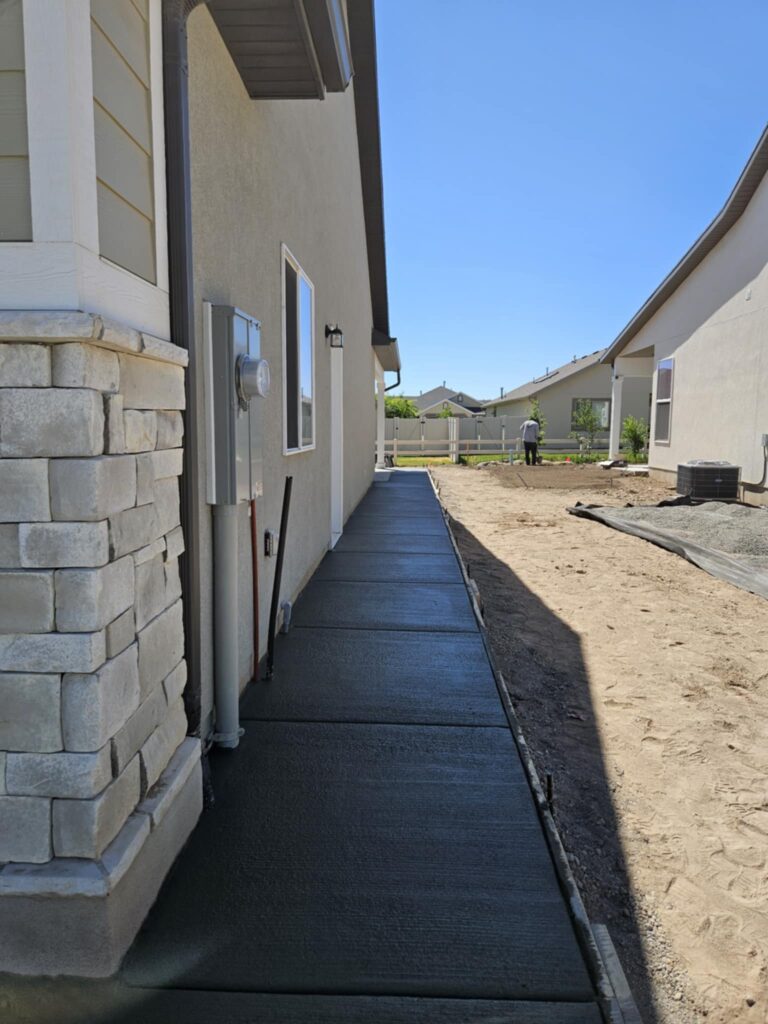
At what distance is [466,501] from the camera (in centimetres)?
1388

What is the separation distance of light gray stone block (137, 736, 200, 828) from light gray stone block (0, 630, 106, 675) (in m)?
0.54

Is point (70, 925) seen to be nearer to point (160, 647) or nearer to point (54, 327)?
point (160, 647)

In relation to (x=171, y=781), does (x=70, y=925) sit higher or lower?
lower

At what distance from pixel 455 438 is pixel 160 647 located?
982 inches

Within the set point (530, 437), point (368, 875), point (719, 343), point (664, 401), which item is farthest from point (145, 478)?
point (530, 437)

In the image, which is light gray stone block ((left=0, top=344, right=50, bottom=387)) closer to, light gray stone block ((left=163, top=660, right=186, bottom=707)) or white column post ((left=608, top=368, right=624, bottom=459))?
light gray stone block ((left=163, top=660, right=186, bottom=707))

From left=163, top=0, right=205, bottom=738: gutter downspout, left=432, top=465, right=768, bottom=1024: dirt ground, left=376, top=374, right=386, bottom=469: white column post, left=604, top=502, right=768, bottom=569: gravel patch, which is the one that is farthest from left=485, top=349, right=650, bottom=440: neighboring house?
left=163, top=0, right=205, bottom=738: gutter downspout

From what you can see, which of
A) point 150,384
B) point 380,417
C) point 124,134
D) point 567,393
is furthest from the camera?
point 567,393

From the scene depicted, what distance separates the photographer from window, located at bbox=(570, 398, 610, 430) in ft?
108

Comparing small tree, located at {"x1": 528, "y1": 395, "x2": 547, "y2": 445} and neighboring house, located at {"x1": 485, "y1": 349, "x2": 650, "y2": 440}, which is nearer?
small tree, located at {"x1": 528, "y1": 395, "x2": 547, "y2": 445}

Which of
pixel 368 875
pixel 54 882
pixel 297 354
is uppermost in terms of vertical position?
pixel 297 354

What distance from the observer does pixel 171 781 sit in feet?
6.65

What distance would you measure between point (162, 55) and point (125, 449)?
4.16ft

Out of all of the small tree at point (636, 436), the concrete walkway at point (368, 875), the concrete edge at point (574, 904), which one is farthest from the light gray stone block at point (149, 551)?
the small tree at point (636, 436)
